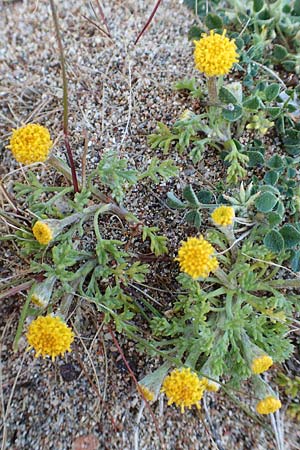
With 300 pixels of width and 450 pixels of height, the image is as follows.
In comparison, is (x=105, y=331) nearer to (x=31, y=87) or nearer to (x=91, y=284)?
(x=91, y=284)

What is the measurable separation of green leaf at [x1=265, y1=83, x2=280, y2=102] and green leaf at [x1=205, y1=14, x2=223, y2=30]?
0.41 m

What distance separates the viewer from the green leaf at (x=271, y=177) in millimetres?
2041

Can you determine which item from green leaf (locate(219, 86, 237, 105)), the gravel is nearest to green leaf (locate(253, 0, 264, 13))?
the gravel

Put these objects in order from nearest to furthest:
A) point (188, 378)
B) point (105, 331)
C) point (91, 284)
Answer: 1. point (188, 378)
2. point (91, 284)
3. point (105, 331)

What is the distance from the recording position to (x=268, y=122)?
84.4 inches

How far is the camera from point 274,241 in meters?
1.92

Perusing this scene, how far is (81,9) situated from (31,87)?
1.54 feet

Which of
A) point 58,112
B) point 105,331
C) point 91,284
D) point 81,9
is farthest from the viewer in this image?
point 81,9

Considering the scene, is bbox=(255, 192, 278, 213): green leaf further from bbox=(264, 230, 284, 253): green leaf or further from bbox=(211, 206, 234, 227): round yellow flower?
bbox=(211, 206, 234, 227): round yellow flower

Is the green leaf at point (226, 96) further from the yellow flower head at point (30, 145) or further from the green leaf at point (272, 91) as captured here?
the yellow flower head at point (30, 145)

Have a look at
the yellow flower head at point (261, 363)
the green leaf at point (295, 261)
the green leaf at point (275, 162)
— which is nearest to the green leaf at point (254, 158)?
the green leaf at point (275, 162)

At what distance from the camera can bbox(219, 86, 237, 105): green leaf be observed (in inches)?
79.5

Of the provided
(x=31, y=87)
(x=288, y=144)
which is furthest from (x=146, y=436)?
(x=31, y=87)

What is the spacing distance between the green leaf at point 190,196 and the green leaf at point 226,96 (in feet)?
1.18
